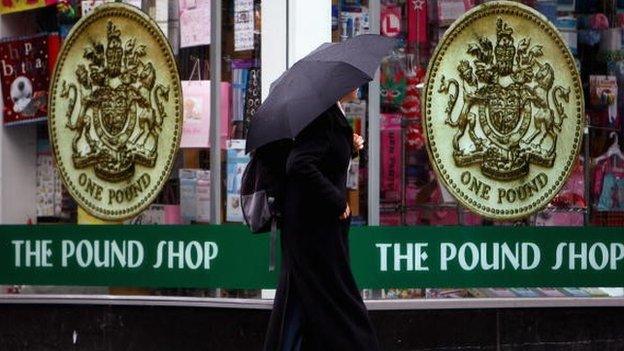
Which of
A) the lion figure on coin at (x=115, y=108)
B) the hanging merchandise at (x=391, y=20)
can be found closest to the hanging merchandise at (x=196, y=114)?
the lion figure on coin at (x=115, y=108)

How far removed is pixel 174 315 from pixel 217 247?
543mm

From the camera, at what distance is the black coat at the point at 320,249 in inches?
294

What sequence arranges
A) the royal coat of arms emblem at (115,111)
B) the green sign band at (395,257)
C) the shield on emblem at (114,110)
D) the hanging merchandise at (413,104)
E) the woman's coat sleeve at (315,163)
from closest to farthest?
the woman's coat sleeve at (315,163) → the green sign band at (395,257) → the hanging merchandise at (413,104) → the royal coat of arms emblem at (115,111) → the shield on emblem at (114,110)

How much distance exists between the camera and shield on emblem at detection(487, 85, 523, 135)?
9.48 metres

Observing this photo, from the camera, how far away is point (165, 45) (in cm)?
966

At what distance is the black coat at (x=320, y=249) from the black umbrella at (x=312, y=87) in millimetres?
135

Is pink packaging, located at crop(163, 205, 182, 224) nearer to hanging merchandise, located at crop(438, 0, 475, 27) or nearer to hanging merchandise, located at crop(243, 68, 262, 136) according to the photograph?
hanging merchandise, located at crop(243, 68, 262, 136)

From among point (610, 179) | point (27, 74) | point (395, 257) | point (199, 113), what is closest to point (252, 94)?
point (199, 113)

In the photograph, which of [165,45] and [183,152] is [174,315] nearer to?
[183,152]

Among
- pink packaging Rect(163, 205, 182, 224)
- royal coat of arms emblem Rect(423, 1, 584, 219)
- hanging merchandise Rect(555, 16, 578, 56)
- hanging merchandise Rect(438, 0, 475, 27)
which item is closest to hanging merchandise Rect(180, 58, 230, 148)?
pink packaging Rect(163, 205, 182, 224)

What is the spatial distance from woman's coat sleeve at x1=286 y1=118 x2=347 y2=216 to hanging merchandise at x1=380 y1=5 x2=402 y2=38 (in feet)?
6.45

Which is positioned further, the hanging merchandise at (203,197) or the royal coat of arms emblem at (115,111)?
the royal coat of arms emblem at (115,111)

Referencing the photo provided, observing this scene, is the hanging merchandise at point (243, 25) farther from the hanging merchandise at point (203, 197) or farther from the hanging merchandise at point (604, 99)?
the hanging merchandise at point (604, 99)

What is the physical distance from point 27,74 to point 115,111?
29.3 inches
